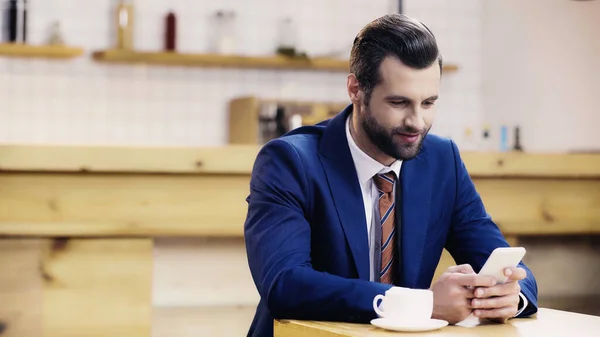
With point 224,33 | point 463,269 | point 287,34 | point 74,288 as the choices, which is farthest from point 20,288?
point 287,34

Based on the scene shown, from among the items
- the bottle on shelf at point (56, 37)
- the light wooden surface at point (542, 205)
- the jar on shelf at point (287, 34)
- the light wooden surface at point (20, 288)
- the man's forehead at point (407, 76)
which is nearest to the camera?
the man's forehead at point (407, 76)

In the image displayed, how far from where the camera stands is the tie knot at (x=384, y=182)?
1.82 m

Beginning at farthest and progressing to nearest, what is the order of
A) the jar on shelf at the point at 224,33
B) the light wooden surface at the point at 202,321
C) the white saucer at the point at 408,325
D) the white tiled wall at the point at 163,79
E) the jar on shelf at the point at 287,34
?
1. the jar on shelf at the point at 287,34
2. the jar on shelf at the point at 224,33
3. the white tiled wall at the point at 163,79
4. the light wooden surface at the point at 202,321
5. the white saucer at the point at 408,325

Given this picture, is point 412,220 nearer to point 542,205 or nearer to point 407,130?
point 407,130

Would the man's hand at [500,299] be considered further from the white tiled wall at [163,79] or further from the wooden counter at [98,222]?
the white tiled wall at [163,79]

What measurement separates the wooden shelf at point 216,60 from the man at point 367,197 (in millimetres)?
3647

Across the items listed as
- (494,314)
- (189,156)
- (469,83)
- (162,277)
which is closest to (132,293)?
(162,277)

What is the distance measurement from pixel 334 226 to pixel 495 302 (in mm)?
380

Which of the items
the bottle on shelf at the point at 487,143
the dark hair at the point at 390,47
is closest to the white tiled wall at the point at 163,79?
the bottle on shelf at the point at 487,143

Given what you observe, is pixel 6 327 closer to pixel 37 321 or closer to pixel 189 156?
pixel 37 321

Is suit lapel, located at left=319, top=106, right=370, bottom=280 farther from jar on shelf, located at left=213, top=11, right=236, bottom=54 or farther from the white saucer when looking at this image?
jar on shelf, located at left=213, top=11, right=236, bottom=54

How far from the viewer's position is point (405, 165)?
186 cm

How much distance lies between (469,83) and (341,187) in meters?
4.75

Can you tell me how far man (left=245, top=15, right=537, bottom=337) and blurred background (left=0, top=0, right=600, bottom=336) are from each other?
0.94 metres
